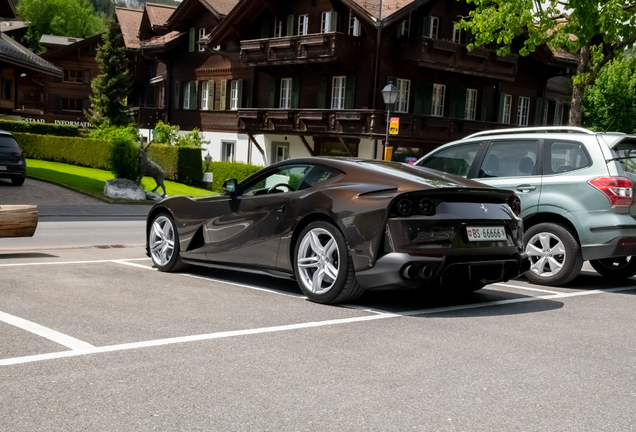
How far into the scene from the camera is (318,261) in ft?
24.9

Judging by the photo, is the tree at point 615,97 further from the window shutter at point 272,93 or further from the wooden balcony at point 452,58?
the window shutter at point 272,93

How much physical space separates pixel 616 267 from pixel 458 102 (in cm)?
3117

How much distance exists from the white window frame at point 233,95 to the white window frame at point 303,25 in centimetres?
555

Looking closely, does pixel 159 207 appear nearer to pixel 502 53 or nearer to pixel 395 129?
pixel 395 129

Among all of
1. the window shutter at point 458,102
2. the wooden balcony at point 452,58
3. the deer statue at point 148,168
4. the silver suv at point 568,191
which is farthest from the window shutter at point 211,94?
the silver suv at point 568,191

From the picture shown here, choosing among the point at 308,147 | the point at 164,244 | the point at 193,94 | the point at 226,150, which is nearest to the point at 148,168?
the point at 308,147

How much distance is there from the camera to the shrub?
26.7 meters

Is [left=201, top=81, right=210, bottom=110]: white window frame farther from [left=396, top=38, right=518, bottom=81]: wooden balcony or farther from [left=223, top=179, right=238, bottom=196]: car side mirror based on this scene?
[left=223, top=179, right=238, bottom=196]: car side mirror

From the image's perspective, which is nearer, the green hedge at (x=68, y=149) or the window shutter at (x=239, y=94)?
the green hedge at (x=68, y=149)

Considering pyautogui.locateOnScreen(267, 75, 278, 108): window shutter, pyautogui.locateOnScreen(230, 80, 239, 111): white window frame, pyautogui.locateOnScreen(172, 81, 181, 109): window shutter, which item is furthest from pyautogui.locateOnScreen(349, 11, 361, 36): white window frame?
pyautogui.locateOnScreen(172, 81, 181, 109): window shutter

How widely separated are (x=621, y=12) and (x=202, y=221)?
59.0 ft

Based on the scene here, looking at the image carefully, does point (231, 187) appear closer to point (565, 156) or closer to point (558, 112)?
point (565, 156)

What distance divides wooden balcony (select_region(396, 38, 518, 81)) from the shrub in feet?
48.9

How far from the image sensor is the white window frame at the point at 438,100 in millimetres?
40312
